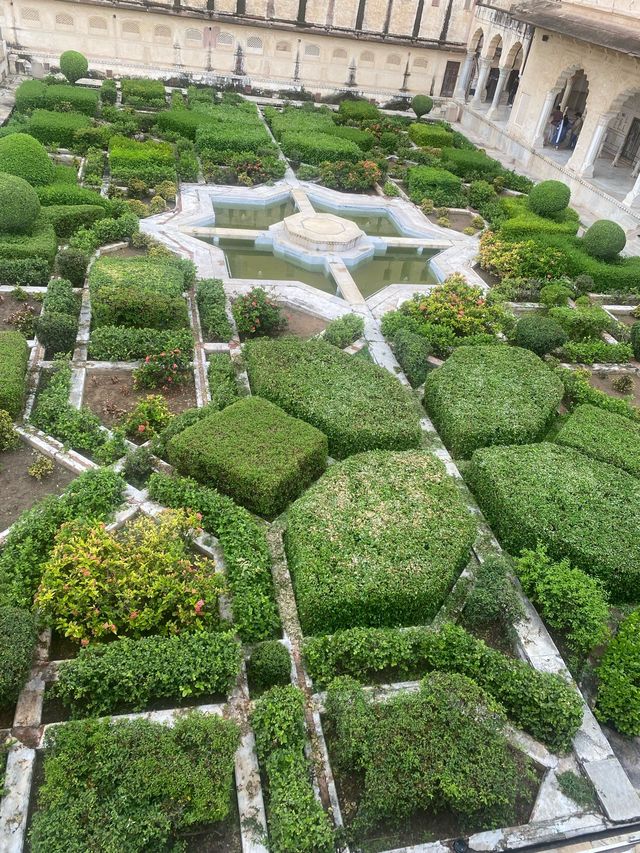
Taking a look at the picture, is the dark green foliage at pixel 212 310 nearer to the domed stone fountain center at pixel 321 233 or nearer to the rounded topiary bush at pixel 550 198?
the domed stone fountain center at pixel 321 233

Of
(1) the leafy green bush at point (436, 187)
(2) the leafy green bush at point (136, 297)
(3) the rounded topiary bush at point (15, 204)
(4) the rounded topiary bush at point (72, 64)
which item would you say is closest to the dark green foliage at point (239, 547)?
(2) the leafy green bush at point (136, 297)

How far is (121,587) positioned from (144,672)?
3.51ft

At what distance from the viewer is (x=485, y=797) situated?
5.45 meters

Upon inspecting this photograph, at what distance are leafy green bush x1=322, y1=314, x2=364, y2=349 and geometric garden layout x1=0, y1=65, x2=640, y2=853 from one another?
2.8 inches

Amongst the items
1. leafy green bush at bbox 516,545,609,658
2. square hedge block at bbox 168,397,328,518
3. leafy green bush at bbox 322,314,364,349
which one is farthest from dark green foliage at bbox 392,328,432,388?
leafy green bush at bbox 516,545,609,658

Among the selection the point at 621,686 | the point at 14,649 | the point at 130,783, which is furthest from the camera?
the point at 621,686

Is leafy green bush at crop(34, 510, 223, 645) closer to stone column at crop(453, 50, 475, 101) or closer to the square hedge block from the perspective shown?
the square hedge block

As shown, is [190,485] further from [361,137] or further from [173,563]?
[361,137]

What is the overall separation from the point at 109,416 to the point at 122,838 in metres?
6.50

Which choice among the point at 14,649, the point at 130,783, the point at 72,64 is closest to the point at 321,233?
the point at 14,649

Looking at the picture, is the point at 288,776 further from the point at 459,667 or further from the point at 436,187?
the point at 436,187

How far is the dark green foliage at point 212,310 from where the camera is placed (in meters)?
12.2

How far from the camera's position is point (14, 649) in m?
5.86

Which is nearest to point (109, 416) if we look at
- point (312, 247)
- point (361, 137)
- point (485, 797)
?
point (485, 797)
